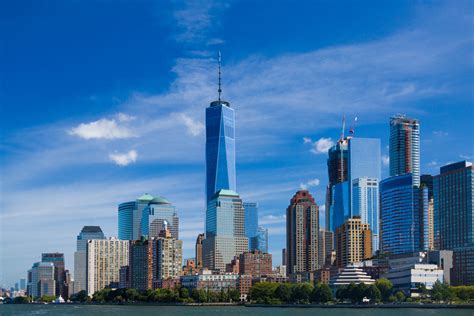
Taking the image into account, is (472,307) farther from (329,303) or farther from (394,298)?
(329,303)

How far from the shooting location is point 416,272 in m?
198

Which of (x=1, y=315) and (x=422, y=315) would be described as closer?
(x=422, y=315)

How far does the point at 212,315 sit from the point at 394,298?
53.9m

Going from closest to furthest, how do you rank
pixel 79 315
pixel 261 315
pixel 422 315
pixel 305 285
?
pixel 422 315 < pixel 261 315 < pixel 79 315 < pixel 305 285

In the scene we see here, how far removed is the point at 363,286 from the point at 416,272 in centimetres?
2789

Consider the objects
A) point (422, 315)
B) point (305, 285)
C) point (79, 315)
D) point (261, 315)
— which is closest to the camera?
point (422, 315)

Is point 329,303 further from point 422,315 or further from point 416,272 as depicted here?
point 422,315

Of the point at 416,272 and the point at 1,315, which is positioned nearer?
the point at 1,315

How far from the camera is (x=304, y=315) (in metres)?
132

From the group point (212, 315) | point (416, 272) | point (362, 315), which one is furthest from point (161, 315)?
point (416, 272)

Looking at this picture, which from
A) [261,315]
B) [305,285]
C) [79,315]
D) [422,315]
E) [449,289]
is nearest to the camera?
[422,315]

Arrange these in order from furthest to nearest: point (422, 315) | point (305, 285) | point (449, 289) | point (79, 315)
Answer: point (305, 285) < point (449, 289) < point (79, 315) < point (422, 315)

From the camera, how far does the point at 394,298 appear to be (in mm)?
177250

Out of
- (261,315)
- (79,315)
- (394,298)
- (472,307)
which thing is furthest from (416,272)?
(79,315)
